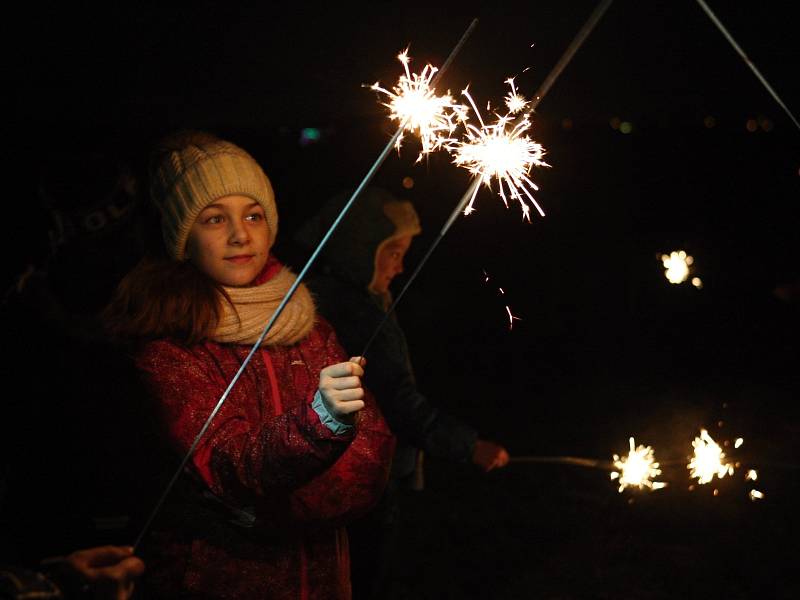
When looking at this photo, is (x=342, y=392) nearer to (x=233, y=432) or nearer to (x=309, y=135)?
(x=233, y=432)

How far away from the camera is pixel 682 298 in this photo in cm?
485

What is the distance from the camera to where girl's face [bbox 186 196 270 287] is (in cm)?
245

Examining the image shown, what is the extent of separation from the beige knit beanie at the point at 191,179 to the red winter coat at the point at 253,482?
40 cm

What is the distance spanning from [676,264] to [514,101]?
7.40 feet

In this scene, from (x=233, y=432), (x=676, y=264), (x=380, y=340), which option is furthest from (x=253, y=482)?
(x=676, y=264)

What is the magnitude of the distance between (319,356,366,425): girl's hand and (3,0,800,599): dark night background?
92 cm

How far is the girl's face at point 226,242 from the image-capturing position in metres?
2.45

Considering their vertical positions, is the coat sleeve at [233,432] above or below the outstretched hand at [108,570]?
above

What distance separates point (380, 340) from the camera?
314 centimetres

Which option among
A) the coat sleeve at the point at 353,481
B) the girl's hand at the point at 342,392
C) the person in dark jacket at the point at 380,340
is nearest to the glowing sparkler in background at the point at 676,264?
the person in dark jacket at the point at 380,340

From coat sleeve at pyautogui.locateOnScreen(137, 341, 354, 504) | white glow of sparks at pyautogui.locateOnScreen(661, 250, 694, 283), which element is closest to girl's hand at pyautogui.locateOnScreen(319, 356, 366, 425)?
coat sleeve at pyautogui.locateOnScreen(137, 341, 354, 504)

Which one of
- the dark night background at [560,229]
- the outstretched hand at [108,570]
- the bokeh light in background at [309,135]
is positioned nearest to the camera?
the outstretched hand at [108,570]

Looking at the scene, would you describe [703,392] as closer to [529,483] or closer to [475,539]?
[529,483]

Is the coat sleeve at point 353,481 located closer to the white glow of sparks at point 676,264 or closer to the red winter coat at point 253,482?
the red winter coat at point 253,482
